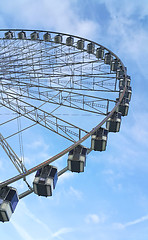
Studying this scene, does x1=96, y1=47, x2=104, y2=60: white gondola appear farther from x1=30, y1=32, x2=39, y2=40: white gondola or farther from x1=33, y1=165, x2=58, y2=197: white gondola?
x1=33, y1=165, x2=58, y2=197: white gondola

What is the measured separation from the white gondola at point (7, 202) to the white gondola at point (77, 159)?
3.25 m

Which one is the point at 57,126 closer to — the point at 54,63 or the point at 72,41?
the point at 54,63

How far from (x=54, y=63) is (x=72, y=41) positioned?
7.20 metres

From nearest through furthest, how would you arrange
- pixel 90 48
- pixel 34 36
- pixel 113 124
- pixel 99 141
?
pixel 99 141 → pixel 113 124 → pixel 90 48 → pixel 34 36

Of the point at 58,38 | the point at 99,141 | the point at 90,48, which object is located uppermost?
the point at 58,38

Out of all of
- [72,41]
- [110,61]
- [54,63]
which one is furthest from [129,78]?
[72,41]

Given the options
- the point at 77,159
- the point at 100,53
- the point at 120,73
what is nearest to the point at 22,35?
the point at 100,53

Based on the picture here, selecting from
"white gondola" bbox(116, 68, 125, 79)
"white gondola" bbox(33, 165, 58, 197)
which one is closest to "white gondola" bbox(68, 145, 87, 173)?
"white gondola" bbox(33, 165, 58, 197)

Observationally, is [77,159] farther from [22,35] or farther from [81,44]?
[22,35]

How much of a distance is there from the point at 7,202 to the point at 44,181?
1.95 m

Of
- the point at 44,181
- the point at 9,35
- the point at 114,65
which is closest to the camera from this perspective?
the point at 44,181

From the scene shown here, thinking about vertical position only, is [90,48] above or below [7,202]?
above

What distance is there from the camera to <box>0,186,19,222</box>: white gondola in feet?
28.1

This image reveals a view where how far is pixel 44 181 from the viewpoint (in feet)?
30.9
